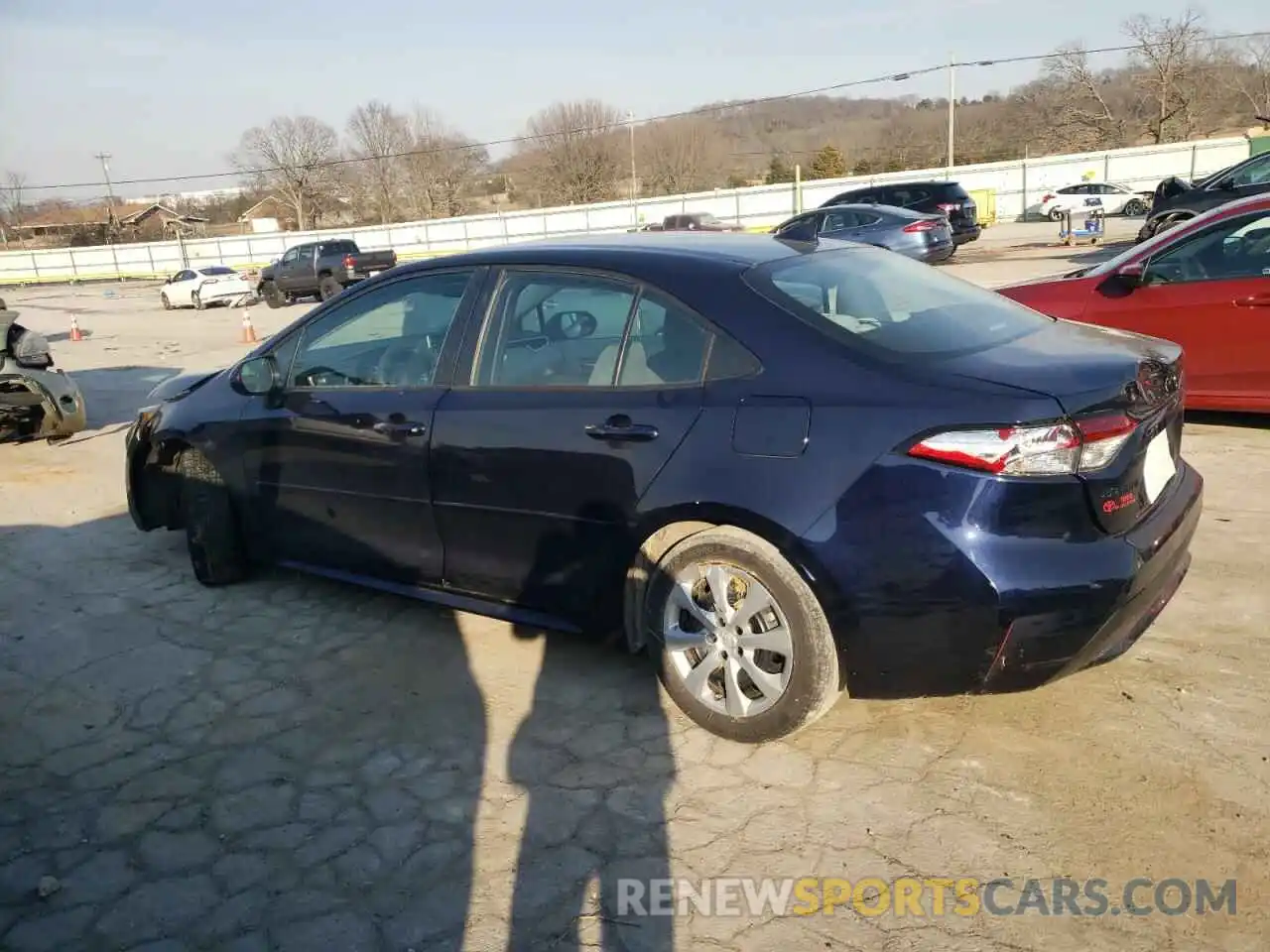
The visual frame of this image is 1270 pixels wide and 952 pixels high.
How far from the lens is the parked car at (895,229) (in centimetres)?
1814

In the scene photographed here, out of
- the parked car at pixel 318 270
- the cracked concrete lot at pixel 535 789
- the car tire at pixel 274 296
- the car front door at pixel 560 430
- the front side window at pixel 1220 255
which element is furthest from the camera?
the car tire at pixel 274 296

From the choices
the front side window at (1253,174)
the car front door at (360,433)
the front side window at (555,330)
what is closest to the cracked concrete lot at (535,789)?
the car front door at (360,433)

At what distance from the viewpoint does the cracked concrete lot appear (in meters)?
2.42

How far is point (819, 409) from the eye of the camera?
9.33ft

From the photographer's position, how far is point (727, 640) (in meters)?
3.08

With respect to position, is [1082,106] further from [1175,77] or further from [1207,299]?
[1207,299]

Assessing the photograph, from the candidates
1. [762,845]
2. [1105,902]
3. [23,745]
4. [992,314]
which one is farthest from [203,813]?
[992,314]

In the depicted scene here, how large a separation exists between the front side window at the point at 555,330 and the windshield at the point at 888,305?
53 centimetres

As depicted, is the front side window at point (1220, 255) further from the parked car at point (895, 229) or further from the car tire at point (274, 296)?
the car tire at point (274, 296)

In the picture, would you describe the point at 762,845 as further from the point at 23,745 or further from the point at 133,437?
the point at 133,437

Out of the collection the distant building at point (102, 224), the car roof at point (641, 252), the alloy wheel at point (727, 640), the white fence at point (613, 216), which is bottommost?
the alloy wheel at point (727, 640)

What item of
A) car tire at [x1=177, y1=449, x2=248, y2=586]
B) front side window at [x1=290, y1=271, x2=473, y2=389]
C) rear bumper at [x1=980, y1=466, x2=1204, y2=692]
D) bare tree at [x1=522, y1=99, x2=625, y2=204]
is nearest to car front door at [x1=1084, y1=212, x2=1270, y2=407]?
rear bumper at [x1=980, y1=466, x2=1204, y2=692]

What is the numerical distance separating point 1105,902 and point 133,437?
16.0 feet

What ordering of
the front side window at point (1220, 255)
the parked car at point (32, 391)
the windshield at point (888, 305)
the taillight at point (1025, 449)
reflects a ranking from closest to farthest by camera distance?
the taillight at point (1025, 449)
the windshield at point (888, 305)
the front side window at point (1220, 255)
the parked car at point (32, 391)
